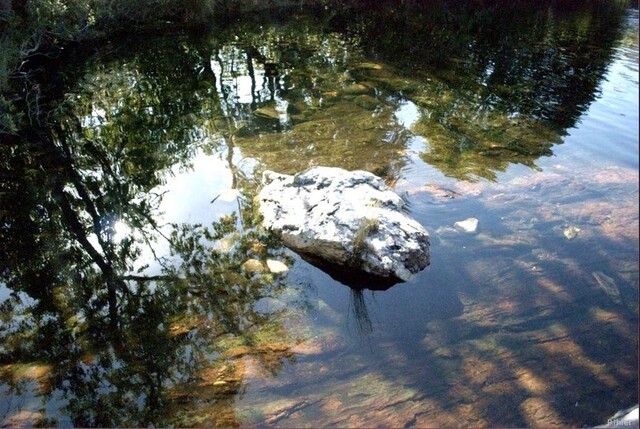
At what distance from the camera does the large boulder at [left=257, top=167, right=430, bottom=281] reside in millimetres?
4680

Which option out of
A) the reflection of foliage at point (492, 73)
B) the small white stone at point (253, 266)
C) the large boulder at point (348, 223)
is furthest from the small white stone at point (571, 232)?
the small white stone at point (253, 266)

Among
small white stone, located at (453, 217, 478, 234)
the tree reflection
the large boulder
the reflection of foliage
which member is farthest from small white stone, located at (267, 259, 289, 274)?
the reflection of foliage

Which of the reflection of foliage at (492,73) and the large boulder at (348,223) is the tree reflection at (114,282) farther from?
the reflection of foliage at (492,73)

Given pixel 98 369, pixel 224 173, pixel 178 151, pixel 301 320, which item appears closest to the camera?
pixel 98 369

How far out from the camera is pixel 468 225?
5547mm

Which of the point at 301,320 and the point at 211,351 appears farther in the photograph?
the point at 301,320

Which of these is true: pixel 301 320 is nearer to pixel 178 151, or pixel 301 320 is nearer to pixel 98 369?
pixel 98 369

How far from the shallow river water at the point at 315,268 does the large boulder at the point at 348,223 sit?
18 centimetres

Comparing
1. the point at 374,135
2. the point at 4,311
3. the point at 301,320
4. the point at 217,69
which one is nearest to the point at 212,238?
the point at 301,320

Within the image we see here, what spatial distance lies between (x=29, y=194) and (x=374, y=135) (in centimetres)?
454

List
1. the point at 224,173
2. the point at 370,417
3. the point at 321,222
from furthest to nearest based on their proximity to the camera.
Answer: the point at 224,173 < the point at 321,222 < the point at 370,417

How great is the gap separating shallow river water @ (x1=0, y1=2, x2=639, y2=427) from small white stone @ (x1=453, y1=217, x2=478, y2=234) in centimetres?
8

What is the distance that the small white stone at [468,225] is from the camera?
18.0 feet

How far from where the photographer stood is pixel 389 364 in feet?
12.7
